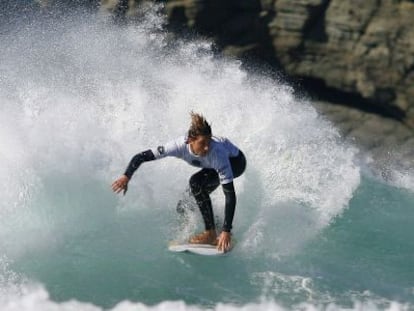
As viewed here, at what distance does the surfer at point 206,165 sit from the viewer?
6.35 m

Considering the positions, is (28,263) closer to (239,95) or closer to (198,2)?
(239,95)

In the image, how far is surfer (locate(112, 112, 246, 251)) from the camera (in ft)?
20.8

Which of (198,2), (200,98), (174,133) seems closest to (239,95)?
(200,98)

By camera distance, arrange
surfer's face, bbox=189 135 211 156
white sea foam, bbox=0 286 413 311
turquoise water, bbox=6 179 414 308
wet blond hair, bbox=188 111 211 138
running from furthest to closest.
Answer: turquoise water, bbox=6 179 414 308 < white sea foam, bbox=0 286 413 311 < surfer's face, bbox=189 135 211 156 < wet blond hair, bbox=188 111 211 138

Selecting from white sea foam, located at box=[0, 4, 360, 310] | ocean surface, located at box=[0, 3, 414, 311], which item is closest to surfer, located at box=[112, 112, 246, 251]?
ocean surface, located at box=[0, 3, 414, 311]

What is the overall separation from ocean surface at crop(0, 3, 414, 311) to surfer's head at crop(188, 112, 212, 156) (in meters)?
1.43

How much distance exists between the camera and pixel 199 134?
6293 millimetres

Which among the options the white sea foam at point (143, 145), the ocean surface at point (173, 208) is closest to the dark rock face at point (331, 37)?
the white sea foam at point (143, 145)

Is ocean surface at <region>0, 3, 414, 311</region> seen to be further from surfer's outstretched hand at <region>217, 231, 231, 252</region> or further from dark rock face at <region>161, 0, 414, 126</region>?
dark rock face at <region>161, 0, 414, 126</region>

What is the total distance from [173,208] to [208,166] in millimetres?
1555

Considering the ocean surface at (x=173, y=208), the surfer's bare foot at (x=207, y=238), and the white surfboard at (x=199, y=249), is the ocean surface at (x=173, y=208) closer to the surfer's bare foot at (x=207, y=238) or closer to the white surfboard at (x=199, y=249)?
the white surfboard at (x=199, y=249)

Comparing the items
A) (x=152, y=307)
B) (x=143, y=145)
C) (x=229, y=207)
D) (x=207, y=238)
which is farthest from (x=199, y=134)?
(x=143, y=145)

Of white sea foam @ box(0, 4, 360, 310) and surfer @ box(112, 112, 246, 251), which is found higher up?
surfer @ box(112, 112, 246, 251)

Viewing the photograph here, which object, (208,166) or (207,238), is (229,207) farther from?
(207,238)
